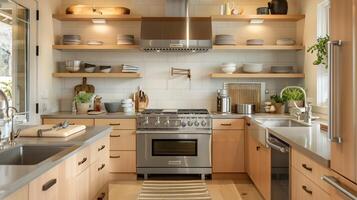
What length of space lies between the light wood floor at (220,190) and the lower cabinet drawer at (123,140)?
1.52ft

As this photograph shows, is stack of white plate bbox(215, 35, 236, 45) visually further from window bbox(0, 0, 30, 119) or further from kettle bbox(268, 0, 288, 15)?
window bbox(0, 0, 30, 119)

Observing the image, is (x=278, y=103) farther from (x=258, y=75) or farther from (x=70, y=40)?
(x=70, y=40)

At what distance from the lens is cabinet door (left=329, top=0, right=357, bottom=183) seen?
1.73 meters

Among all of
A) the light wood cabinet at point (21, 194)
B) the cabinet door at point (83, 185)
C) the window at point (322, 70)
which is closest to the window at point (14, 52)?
the cabinet door at point (83, 185)

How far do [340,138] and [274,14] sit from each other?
3.77 metres

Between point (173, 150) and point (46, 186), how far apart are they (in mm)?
3191

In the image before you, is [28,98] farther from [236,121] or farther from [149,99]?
[236,121]

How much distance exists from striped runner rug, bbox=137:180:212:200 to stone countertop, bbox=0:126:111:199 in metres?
1.39

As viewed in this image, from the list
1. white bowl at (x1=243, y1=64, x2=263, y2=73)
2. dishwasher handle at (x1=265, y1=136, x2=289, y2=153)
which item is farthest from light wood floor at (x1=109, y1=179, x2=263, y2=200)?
white bowl at (x1=243, y1=64, x2=263, y2=73)

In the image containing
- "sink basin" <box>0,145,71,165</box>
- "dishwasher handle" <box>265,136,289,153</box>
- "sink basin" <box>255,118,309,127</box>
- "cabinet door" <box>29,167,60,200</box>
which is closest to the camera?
"cabinet door" <box>29,167,60,200</box>

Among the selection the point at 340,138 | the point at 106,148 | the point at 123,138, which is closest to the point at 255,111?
the point at 123,138

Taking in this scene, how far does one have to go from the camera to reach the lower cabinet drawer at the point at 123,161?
4938mm

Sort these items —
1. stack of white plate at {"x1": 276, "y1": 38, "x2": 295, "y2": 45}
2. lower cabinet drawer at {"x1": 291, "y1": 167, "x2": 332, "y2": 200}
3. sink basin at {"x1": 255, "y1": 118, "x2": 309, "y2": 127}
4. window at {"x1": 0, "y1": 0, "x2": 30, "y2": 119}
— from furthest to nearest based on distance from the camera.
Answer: stack of white plate at {"x1": 276, "y1": 38, "x2": 295, "y2": 45}, sink basin at {"x1": 255, "y1": 118, "x2": 309, "y2": 127}, window at {"x1": 0, "y1": 0, "x2": 30, "y2": 119}, lower cabinet drawer at {"x1": 291, "y1": 167, "x2": 332, "y2": 200}

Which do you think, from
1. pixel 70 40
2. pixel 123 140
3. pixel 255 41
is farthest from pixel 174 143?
pixel 70 40
